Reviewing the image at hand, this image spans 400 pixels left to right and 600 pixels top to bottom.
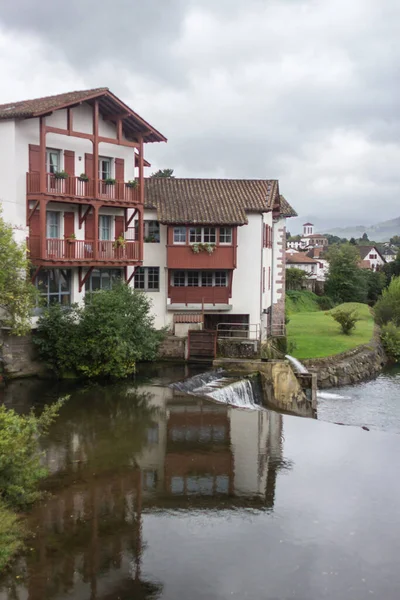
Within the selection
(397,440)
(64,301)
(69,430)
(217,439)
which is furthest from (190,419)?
(64,301)

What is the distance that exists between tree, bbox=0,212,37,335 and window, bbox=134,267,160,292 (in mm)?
9956

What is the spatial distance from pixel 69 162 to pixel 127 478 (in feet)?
56.9

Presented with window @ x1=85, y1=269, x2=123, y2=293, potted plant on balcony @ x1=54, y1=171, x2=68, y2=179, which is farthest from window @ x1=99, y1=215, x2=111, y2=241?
potted plant on balcony @ x1=54, y1=171, x2=68, y2=179

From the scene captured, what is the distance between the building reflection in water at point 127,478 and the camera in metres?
13.9

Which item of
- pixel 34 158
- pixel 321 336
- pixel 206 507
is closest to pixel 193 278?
pixel 34 158

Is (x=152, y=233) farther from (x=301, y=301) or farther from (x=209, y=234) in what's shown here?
(x=301, y=301)

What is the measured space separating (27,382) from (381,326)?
1397 inches

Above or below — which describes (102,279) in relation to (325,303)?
above

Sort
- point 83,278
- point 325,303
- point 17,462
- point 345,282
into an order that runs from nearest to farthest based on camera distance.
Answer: point 17,462, point 83,278, point 325,303, point 345,282

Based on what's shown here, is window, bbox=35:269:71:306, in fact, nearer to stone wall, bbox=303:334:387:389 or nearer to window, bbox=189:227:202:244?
window, bbox=189:227:202:244

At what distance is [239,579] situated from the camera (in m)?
14.0

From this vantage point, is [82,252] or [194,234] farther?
[194,234]

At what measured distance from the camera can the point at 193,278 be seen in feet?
121

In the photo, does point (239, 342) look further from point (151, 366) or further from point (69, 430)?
point (69, 430)
